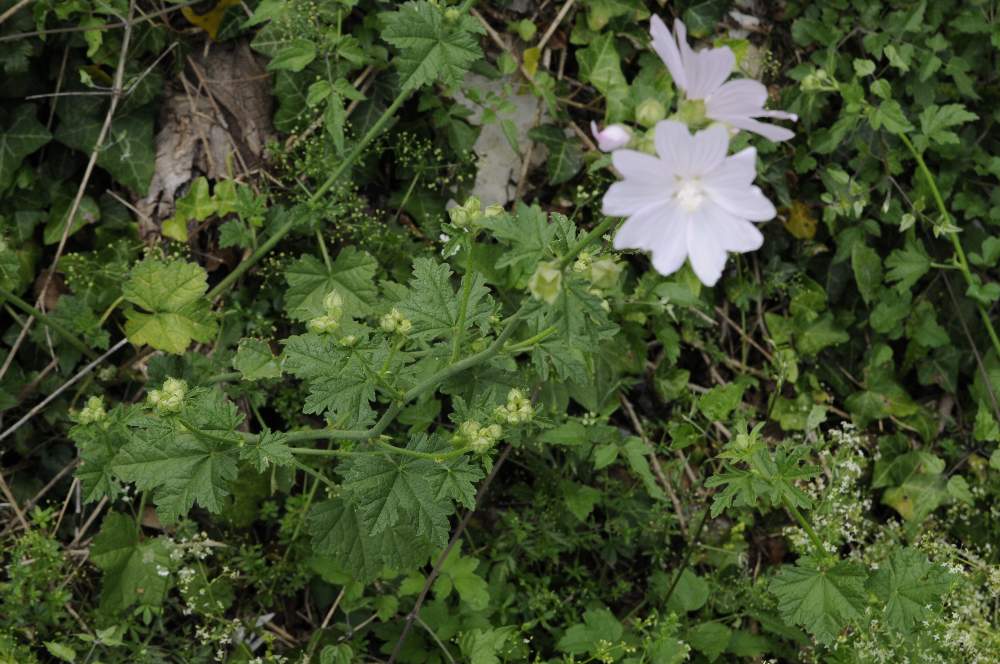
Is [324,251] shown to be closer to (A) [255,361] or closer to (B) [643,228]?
(A) [255,361]

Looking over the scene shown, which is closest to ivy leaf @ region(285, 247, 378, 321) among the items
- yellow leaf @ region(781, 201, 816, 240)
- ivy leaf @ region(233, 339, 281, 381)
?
ivy leaf @ region(233, 339, 281, 381)

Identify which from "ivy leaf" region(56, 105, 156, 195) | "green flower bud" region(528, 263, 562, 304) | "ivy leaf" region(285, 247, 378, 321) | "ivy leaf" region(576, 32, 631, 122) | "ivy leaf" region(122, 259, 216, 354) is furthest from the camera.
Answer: "ivy leaf" region(576, 32, 631, 122)

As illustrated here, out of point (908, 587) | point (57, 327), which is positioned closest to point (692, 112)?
point (908, 587)

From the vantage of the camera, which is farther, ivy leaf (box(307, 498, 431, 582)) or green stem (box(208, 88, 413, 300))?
green stem (box(208, 88, 413, 300))

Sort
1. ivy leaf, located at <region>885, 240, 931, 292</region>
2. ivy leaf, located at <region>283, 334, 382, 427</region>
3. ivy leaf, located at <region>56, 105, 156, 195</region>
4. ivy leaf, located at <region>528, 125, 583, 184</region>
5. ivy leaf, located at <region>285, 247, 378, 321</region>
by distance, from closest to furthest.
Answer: ivy leaf, located at <region>283, 334, 382, 427</region>, ivy leaf, located at <region>285, 247, 378, 321</region>, ivy leaf, located at <region>56, 105, 156, 195</region>, ivy leaf, located at <region>528, 125, 583, 184</region>, ivy leaf, located at <region>885, 240, 931, 292</region>

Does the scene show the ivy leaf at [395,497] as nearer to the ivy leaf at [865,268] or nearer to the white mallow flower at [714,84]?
the white mallow flower at [714,84]

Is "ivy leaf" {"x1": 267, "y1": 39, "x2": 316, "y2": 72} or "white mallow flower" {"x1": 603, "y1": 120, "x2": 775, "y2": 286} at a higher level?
"white mallow flower" {"x1": 603, "y1": 120, "x2": 775, "y2": 286}

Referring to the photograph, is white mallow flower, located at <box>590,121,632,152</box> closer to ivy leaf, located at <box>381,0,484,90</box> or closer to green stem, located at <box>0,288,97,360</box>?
ivy leaf, located at <box>381,0,484,90</box>

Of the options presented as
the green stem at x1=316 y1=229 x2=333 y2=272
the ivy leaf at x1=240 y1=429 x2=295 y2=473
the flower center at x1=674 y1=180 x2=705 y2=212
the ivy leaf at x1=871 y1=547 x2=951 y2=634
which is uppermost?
the flower center at x1=674 y1=180 x2=705 y2=212
